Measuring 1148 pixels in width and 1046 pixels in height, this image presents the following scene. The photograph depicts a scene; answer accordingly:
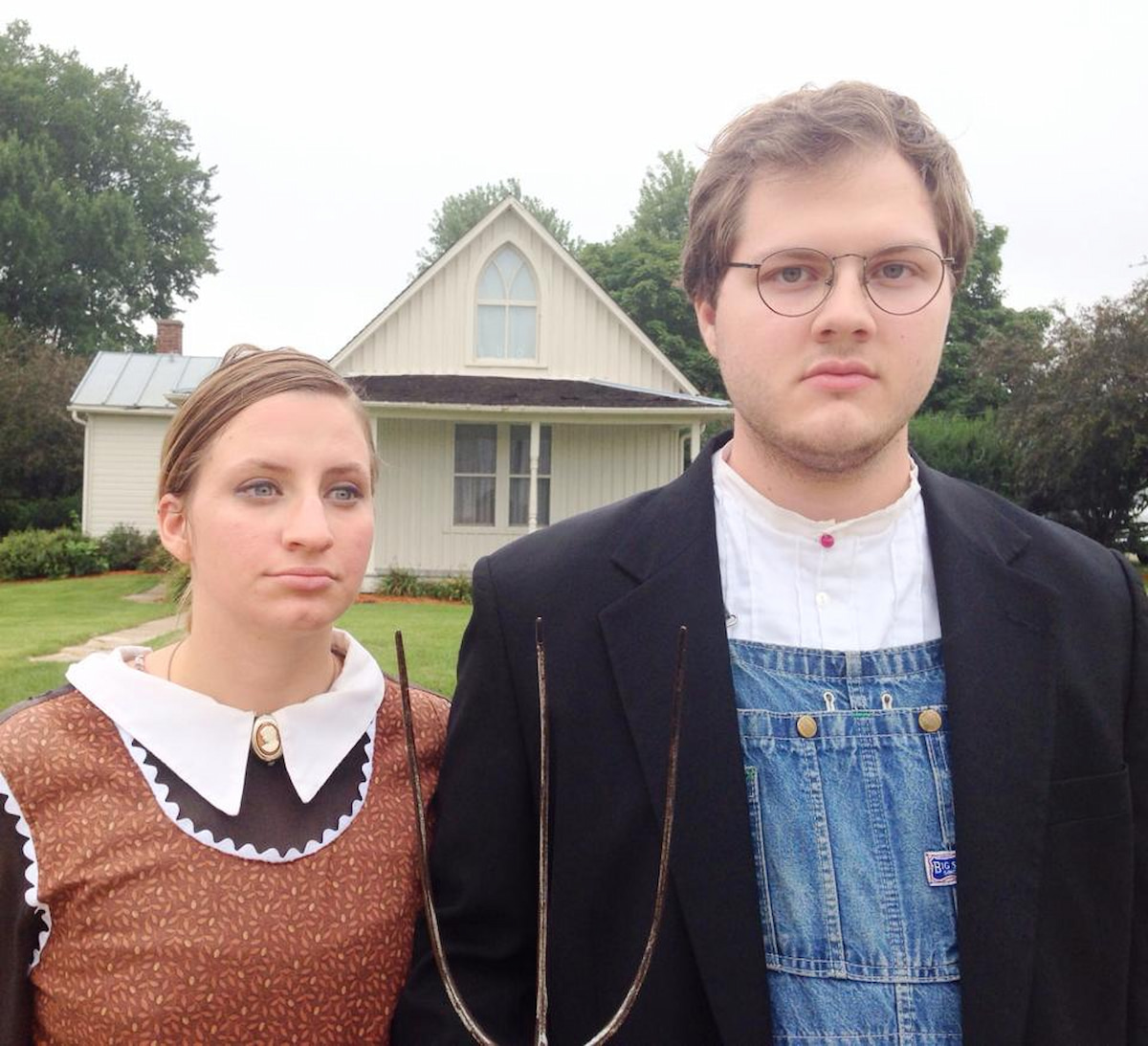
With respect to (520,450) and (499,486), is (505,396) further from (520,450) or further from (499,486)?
(499,486)

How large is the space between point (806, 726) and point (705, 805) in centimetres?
22

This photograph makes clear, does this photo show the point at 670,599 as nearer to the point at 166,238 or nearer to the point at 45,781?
the point at 45,781

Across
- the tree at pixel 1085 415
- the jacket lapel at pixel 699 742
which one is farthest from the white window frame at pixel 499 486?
the jacket lapel at pixel 699 742

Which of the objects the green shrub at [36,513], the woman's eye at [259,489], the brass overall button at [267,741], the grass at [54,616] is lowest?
the grass at [54,616]

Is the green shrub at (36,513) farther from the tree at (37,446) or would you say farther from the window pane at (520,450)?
the window pane at (520,450)

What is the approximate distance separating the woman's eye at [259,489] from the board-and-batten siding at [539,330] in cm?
1830

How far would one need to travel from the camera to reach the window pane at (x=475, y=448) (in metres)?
20.6

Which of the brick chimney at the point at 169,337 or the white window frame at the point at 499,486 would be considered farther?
the brick chimney at the point at 169,337

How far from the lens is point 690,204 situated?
2.29m

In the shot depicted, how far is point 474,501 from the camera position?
67.8ft

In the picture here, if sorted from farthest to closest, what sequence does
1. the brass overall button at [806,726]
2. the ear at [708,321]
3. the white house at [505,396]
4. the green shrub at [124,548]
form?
the green shrub at [124,548], the white house at [505,396], the ear at [708,321], the brass overall button at [806,726]

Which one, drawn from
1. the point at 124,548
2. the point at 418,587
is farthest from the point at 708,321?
the point at 124,548

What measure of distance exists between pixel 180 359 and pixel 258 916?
30.5 metres

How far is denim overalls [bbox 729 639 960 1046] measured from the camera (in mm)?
1868
